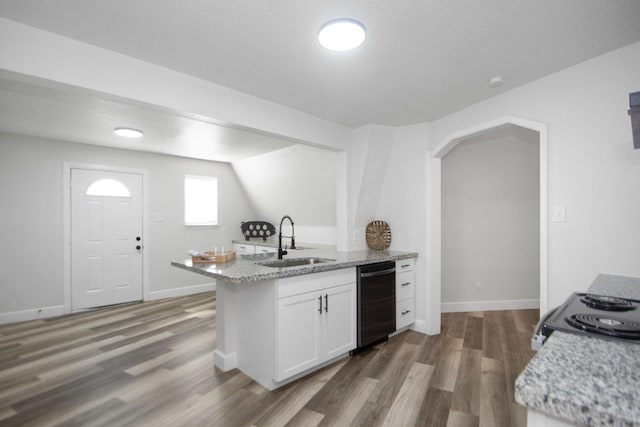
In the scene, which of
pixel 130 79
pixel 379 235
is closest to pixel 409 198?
pixel 379 235

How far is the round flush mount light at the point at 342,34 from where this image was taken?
1655mm

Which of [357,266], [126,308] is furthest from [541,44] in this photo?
[126,308]

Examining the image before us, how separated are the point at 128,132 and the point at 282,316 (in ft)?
9.74

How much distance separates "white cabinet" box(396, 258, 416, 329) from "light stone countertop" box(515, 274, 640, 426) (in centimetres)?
256

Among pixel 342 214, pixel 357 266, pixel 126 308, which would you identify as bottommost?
pixel 126 308

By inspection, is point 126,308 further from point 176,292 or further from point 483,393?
point 483,393

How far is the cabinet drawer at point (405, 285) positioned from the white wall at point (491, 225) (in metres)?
0.92

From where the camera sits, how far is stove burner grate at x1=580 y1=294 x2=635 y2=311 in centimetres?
115

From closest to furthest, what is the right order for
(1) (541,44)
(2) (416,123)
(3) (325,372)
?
1. (1) (541,44)
2. (3) (325,372)
3. (2) (416,123)

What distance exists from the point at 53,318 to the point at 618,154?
6104mm

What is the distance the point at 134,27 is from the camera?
5.60 feet

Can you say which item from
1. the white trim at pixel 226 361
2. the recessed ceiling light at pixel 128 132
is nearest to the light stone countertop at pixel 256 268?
the white trim at pixel 226 361

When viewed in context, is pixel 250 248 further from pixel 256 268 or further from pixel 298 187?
pixel 256 268

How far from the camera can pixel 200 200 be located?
18.4ft
